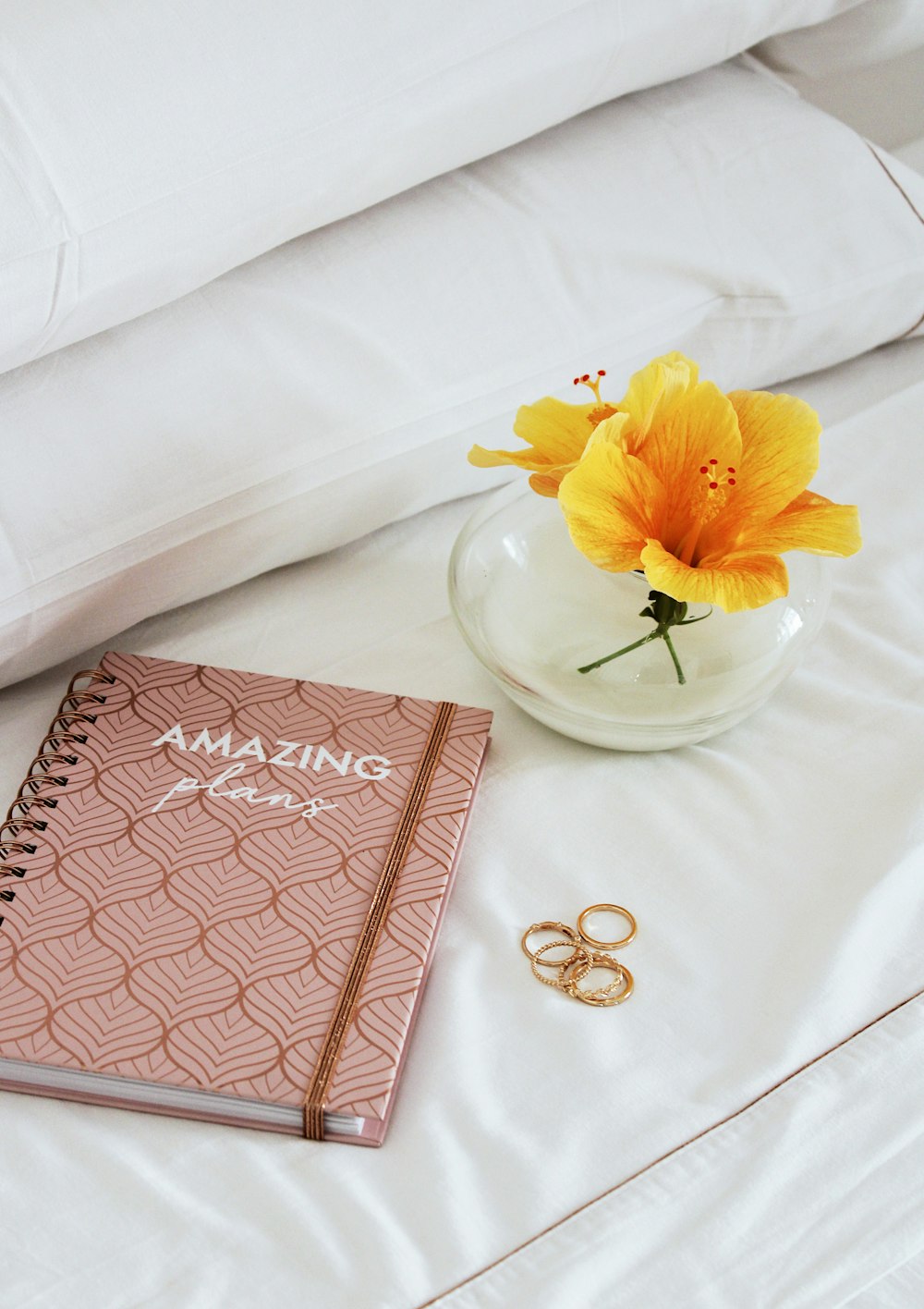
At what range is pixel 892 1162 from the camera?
0.47 metres

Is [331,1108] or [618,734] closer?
[331,1108]

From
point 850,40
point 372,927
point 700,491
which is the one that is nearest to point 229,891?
point 372,927

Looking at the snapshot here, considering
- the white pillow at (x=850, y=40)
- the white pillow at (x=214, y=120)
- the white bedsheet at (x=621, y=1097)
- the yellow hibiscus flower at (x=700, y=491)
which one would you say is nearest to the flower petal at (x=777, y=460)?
the yellow hibiscus flower at (x=700, y=491)

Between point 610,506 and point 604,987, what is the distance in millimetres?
209

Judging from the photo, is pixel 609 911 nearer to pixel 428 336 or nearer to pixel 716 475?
pixel 716 475

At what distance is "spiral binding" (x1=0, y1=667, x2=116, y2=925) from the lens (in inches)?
21.8

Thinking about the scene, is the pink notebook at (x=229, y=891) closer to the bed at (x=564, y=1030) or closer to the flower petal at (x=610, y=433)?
the bed at (x=564, y=1030)

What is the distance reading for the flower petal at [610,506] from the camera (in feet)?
1.76

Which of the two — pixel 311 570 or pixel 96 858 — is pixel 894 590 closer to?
pixel 311 570

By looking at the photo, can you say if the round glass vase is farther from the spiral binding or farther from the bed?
the spiral binding

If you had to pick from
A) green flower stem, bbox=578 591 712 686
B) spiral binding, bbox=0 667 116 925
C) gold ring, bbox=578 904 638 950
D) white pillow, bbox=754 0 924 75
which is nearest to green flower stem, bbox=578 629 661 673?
green flower stem, bbox=578 591 712 686

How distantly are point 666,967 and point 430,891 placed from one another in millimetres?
109

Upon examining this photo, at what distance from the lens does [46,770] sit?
60 centimetres

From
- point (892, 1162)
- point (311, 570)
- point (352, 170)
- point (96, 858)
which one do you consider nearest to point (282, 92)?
point (352, 170)
